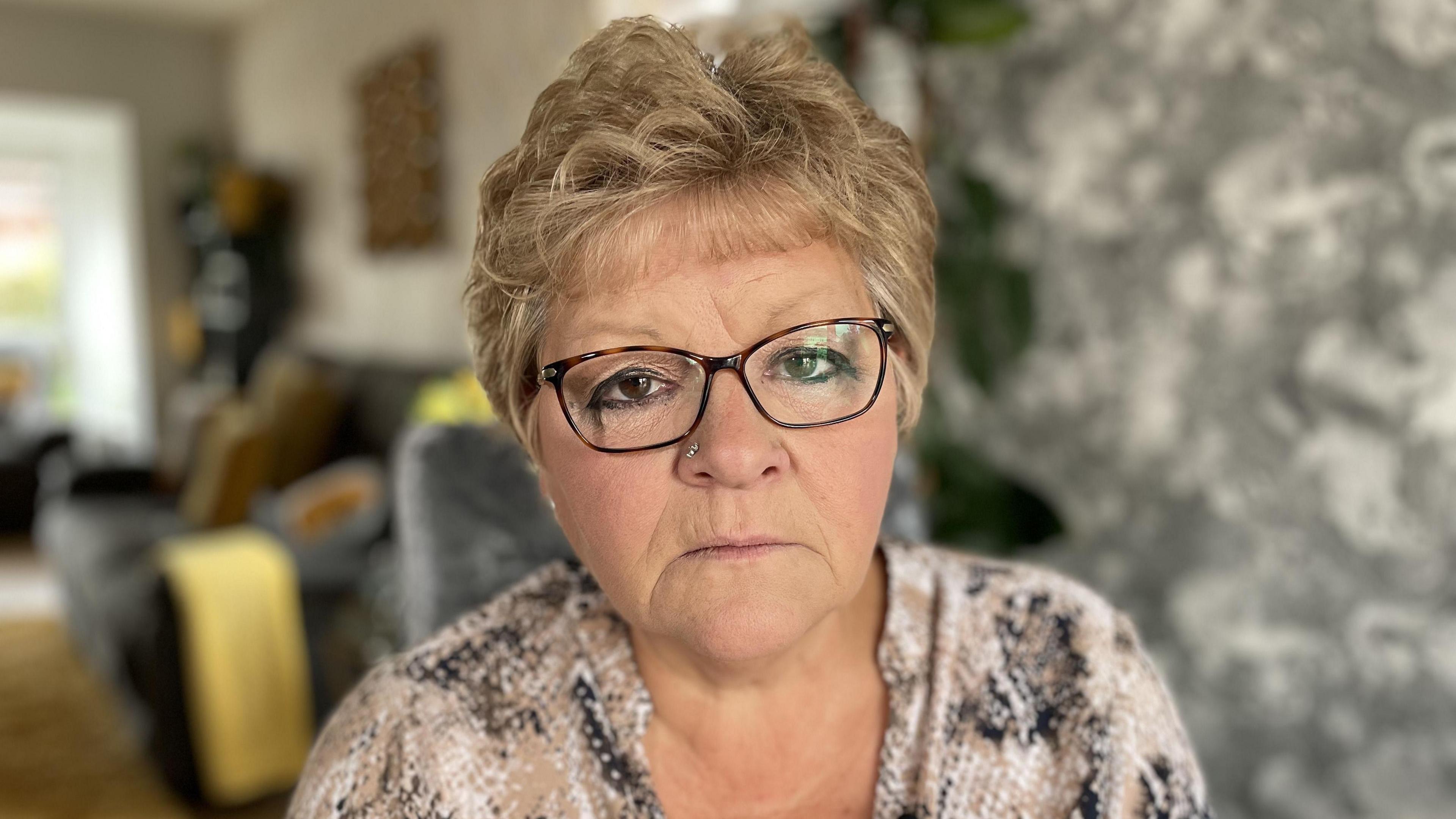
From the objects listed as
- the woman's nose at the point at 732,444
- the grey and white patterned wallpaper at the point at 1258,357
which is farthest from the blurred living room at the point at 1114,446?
the woman's nose at the point at 732,444

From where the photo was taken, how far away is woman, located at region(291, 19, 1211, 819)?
696 mm

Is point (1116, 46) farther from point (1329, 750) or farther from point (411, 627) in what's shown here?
point (411, 627)

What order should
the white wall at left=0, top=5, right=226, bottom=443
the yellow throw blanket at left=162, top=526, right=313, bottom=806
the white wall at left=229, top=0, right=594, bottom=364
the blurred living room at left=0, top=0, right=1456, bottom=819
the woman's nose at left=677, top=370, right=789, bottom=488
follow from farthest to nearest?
the white wall at left=0, top=5, right=226, bottom=443, the white wall at left=229, top=0, right=594, bottom=364, the yellow throw blanket at left=162, top=526, right=313, bottom=806, the blurred living room at left=0, top=0, right=1456, bottom=819, the woman's nose at left=677, top=370, right=789, bottom=488

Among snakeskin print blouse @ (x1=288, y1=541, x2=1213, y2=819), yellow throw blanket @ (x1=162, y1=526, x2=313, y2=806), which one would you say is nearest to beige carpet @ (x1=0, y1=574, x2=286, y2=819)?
yellow throw blanket @ (x1=162, y1=526, x2=313, y2=806)

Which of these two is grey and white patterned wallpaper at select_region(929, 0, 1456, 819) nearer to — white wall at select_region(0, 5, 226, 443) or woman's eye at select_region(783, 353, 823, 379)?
woman's eye at select_region(783, 353, 823, 379)

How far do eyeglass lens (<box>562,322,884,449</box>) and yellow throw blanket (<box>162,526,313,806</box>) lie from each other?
81.5 inches

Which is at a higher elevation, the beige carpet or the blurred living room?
the blurred living room

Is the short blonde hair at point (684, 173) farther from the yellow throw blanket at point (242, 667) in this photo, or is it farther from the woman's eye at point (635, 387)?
the yellow throw blanket at point (242, 667)

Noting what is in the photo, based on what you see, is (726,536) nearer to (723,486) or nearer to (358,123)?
(723,486)

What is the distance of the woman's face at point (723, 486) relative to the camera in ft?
2.27

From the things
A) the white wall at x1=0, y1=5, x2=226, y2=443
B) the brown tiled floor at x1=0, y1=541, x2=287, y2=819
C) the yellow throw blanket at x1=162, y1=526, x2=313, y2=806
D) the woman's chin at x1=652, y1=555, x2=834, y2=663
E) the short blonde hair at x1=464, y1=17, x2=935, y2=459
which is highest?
the white wall at x1=0, y1=5, x2=226, y2=443

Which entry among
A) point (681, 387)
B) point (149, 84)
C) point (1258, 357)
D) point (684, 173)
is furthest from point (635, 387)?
point (149, 84)

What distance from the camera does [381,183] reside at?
4473 millimetres

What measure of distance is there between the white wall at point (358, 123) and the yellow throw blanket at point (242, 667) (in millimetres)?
1021
